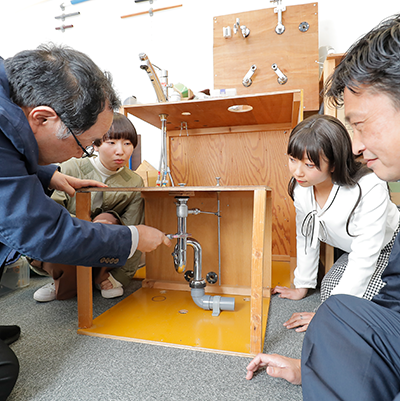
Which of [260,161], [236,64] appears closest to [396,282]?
[260,161]

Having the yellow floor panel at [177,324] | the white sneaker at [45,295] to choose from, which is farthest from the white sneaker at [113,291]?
the white sneaker at [45,295]

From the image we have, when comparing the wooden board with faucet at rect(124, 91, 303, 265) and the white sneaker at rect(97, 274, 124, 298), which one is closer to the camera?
the white sneaker at rect(97, 274, 124, 298)

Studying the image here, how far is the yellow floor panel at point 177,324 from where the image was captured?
808 mm

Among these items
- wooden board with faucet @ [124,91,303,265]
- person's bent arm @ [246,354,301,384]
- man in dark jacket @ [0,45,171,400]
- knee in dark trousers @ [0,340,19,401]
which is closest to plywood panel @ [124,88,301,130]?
wooden board with faucet @ [124,91,303,265]

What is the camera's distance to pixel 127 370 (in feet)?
2.27

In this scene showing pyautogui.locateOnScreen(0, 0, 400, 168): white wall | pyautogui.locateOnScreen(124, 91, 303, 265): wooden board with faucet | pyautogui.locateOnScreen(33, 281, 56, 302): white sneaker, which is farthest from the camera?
pyautogui.locateOnScreen(0, 0, 400, 168): white wall

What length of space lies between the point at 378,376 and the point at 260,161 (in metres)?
1.35

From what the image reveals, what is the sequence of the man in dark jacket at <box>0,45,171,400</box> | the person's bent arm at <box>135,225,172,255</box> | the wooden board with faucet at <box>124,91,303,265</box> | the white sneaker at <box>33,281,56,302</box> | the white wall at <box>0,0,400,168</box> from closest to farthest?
the man in dark jacket at <box>0,45,171,400</box> < the person's bent arm at <box>135,225,172,255</box> < the white sneaker at <box>33,281,56,302</box> < the wooden board with faucet at <box>124,91,303,265</box> < the white wall at <box>0,0,400,168</box>

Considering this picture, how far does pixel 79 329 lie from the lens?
2.89 feet

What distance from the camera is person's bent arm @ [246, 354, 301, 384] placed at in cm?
62

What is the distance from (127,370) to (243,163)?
125 cm

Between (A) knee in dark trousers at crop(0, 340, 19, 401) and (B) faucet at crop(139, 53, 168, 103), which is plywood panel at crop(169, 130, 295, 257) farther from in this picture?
(A) knee in dark trousers at crop(0, 340, 19, 401)

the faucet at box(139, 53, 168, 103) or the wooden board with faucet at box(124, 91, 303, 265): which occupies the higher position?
the faucet at box(139, 53, 168, 103)

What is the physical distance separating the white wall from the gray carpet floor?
4.71 ft
